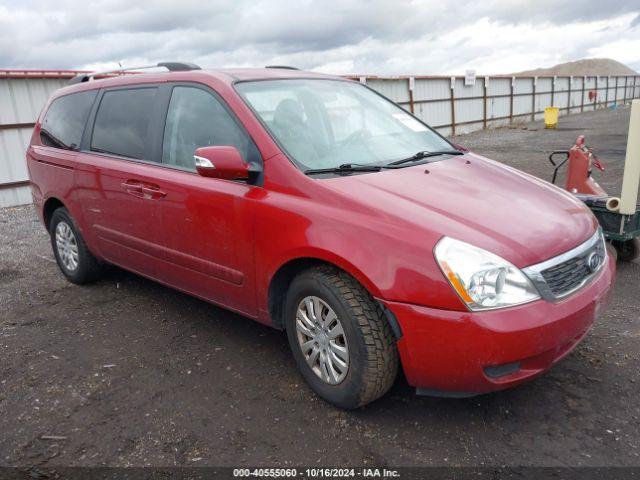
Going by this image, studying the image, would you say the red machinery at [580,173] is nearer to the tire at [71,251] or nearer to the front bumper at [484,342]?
the front bumper at [484,342]

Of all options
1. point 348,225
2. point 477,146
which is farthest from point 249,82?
point 477,146

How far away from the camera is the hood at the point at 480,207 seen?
7.74 ft

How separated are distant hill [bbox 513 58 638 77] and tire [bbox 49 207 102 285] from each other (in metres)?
125

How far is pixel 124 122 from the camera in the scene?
3908 millimetres

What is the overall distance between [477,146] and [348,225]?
1764 centimetres

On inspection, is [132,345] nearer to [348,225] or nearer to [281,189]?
[281,189]

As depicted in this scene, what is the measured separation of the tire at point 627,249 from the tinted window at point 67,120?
189 inches

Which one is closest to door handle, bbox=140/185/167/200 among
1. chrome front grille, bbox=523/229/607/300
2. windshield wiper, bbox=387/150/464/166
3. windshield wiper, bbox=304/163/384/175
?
windshield wiper, bbox=304/163/384/175

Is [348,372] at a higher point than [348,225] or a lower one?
lower

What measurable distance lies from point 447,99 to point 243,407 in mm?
23693

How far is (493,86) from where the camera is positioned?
2856cm

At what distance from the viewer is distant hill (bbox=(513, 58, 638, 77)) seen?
378 feet

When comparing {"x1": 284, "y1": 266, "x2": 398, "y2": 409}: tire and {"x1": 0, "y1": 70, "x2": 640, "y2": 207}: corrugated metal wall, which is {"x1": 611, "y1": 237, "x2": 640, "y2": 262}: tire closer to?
{"x1": 284, "y1": 266, "x2": 398, "y2": 409}: tire

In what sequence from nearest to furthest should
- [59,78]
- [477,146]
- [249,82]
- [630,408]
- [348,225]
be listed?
[348,225], [630,408], [249,82], [59,78], [477,146]
